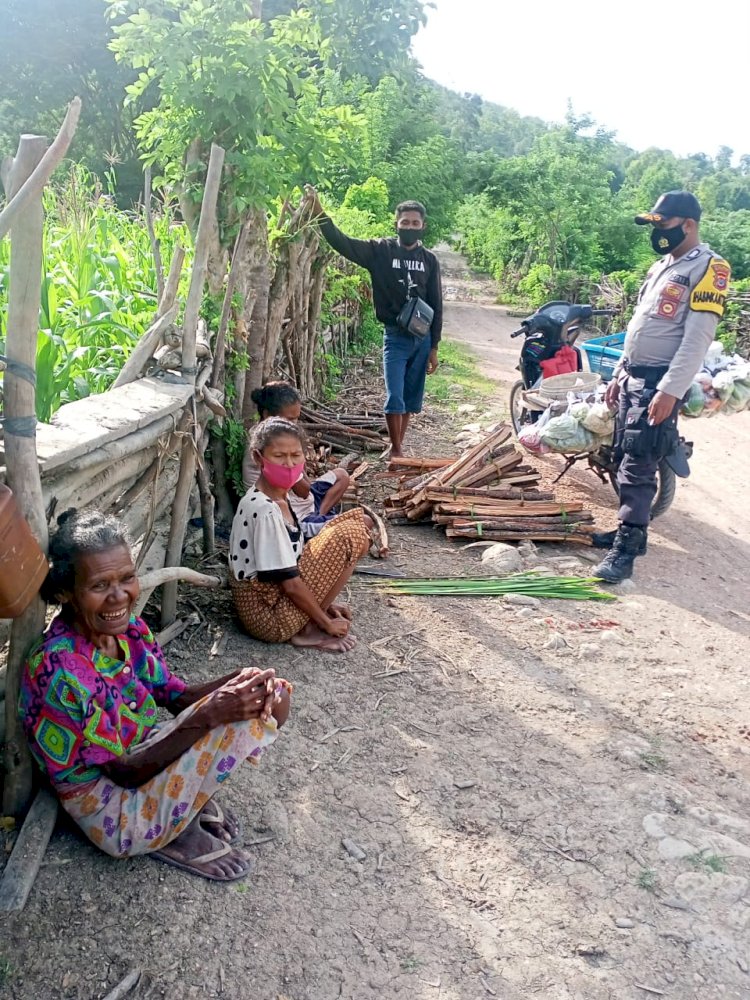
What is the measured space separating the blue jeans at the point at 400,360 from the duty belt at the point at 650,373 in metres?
1.95

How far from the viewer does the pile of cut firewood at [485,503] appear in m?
5.06

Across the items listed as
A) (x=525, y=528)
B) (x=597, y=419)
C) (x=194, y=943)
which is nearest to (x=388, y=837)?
(x=194, y=943)

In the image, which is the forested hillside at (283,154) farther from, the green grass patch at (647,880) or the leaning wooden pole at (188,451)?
the green grass patch at (647,880)

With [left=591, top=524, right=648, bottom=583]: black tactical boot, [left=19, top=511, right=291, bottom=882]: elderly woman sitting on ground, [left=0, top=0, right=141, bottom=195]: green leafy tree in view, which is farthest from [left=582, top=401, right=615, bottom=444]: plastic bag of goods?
[left=0, top=0, right=141, bottom=195]: green leafy tree

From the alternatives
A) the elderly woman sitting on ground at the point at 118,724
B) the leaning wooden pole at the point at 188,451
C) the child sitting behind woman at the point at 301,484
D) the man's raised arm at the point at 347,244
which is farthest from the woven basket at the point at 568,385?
the elderly woman sitting on ground at the point at 118,724

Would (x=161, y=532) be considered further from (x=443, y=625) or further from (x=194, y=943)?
(x=194, y=943)

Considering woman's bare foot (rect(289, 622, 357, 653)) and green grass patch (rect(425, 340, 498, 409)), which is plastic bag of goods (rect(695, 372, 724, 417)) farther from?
green grass patch (rect(425, 340, 498, 409))

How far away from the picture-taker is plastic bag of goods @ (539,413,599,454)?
17.4 feet

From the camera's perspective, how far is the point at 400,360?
6.13 m

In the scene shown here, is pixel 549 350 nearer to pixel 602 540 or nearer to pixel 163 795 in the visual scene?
pixel 602 540

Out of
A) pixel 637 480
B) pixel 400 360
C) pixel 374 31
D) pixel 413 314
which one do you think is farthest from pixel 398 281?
pixel 374 31

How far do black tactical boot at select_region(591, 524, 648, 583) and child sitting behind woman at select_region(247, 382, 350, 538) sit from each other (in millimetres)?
1595

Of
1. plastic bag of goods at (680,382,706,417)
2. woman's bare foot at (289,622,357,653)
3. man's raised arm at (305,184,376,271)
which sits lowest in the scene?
woman's bare foot at (289,622,357,653)

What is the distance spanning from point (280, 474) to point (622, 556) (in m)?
2.27
